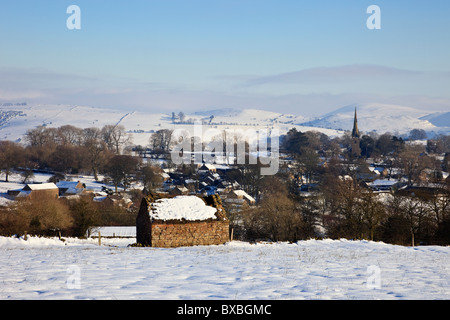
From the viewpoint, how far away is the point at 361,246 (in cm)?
1975

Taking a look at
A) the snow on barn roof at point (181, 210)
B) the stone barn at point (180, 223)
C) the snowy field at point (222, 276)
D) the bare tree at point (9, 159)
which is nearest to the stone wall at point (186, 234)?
the stone barn at point (180, 223)

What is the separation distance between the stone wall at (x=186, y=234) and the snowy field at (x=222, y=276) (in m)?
3.87

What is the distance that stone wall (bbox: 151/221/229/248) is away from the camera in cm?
1981

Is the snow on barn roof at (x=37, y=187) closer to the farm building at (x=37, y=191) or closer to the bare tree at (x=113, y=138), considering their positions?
the farm building at (x=37, y=191)

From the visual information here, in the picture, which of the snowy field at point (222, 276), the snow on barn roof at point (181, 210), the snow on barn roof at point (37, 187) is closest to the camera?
the snowy field at point (222, 276)

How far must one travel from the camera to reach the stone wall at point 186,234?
1981cm

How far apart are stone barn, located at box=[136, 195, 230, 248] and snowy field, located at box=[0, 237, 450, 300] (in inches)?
153

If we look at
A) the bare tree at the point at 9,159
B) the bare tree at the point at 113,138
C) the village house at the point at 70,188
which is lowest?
the village house at the point at 70,188

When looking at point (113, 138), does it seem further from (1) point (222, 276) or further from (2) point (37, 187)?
(1) point (222, 276)

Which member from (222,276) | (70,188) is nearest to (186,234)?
(222,276)

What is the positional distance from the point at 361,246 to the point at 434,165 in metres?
100

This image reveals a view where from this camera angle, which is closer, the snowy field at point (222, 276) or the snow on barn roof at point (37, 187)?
the snowy field at point (222, 276)

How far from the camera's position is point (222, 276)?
10625mm
